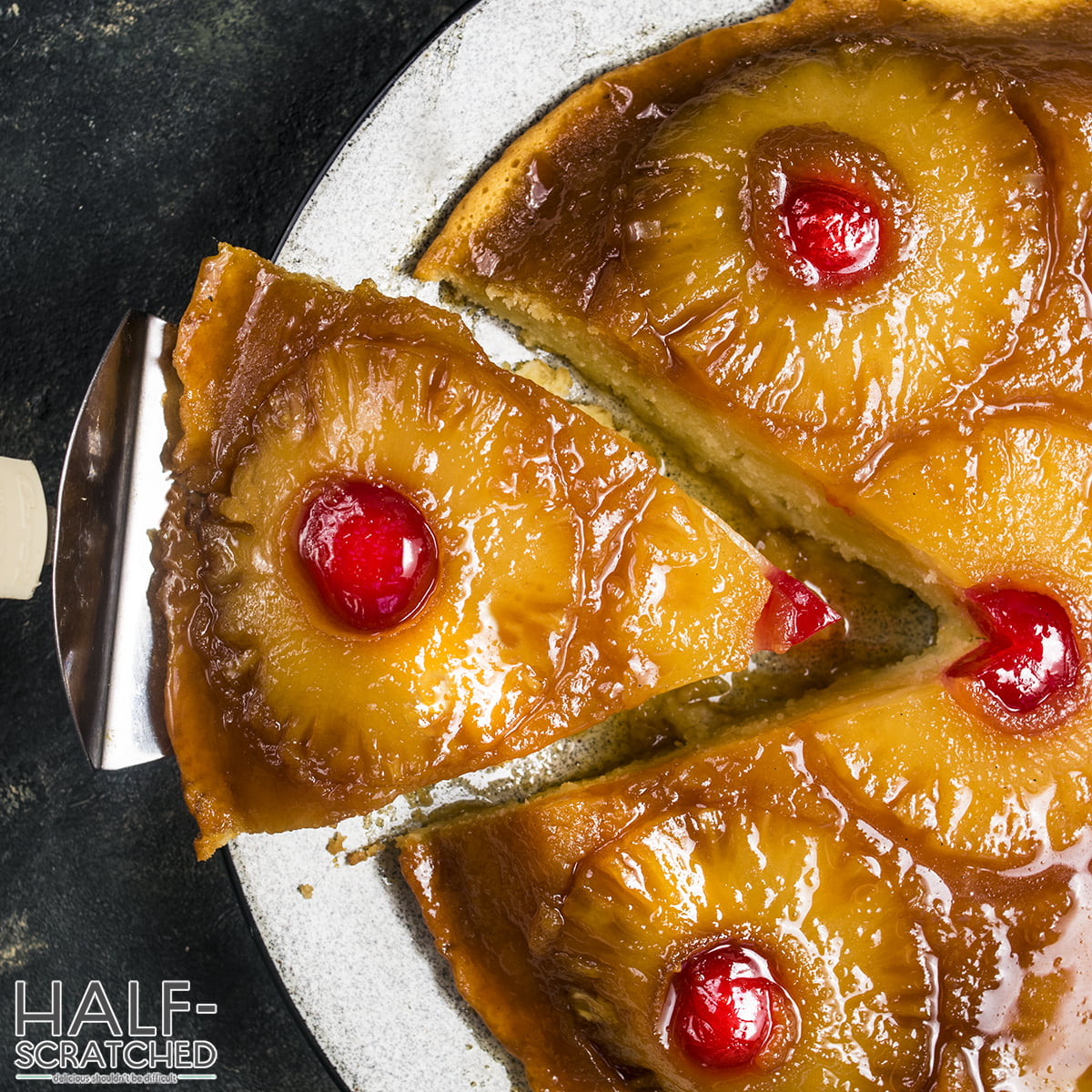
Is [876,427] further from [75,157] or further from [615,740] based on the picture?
[75,157]

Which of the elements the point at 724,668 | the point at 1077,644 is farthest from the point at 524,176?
the point at 1077,644

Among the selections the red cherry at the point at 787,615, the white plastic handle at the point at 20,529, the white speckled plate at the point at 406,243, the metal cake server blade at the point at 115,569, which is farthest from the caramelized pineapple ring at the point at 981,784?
the white plastic handle at the point at 20,529

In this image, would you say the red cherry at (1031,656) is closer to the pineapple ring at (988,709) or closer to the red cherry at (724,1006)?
the pineapple ring at (988,709)

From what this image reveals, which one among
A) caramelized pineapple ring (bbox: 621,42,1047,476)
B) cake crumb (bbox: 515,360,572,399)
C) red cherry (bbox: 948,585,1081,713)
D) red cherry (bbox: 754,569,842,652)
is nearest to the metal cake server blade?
cake crumb (bbox: 515,360,572,399)

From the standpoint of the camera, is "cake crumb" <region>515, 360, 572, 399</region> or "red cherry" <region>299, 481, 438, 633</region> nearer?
"red cherry" <region>299, 481, 438, 633</region>

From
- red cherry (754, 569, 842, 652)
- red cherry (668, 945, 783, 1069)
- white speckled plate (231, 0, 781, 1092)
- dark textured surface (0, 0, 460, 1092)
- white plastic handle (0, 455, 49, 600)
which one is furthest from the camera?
dark textured surface (0, 0, 460, 1092)

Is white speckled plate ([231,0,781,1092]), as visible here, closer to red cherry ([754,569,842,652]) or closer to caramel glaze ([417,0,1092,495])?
caramel glaze ([417,0,1092,495])

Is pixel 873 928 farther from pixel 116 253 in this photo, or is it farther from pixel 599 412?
pixel 116 253
